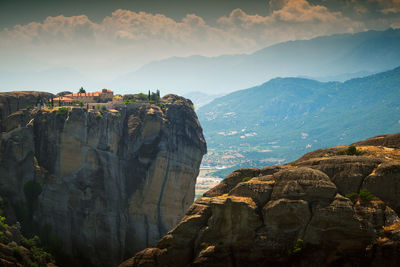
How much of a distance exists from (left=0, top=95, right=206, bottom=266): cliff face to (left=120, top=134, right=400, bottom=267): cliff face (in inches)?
1370

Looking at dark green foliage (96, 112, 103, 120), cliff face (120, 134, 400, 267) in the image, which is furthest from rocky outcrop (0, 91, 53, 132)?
cliff face (120, 134, 400, 267)

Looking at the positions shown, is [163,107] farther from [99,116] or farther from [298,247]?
[298,247]

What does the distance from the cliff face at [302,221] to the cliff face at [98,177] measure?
114 ft

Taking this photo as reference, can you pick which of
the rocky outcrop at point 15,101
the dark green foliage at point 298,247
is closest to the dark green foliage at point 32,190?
the rocky outcrop at point 15,101

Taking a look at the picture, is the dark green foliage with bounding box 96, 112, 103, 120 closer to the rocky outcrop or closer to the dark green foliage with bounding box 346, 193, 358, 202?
the rocky outcrop

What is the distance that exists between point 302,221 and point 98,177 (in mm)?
46281

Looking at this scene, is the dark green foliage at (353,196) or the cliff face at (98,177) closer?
the dark green foliage at (353,196)

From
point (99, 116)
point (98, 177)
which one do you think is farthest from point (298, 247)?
point (99, 116)

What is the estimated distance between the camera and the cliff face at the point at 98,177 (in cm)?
7694

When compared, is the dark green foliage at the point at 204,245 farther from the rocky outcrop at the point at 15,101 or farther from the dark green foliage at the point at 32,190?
the rocky outcrop at the point at 15,101

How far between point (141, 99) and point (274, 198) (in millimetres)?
57625

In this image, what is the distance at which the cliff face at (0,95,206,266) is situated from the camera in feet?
252

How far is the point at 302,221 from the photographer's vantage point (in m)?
38.9

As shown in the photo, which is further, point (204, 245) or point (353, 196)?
point (204, 245)
